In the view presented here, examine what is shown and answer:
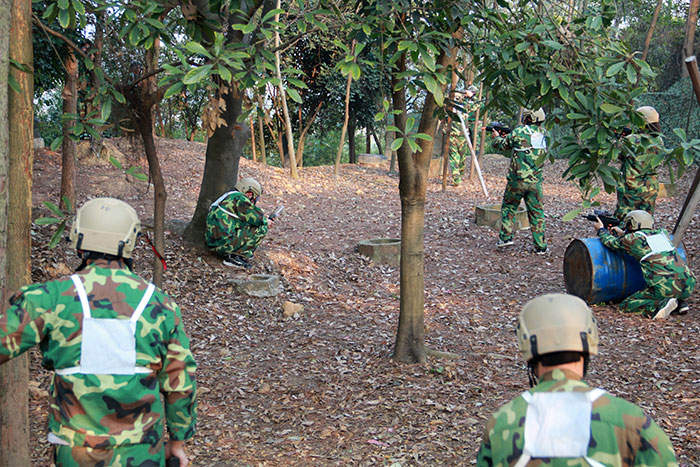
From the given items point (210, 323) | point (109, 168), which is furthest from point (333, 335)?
point (109, 168)

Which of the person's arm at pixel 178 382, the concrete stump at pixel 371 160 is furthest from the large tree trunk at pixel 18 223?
the concrete stump at pixel 371 160

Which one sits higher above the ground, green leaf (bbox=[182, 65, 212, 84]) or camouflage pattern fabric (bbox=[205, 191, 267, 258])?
green leaf (bbox=[182, 65, 212, 84])

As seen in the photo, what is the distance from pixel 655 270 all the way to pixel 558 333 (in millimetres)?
5932

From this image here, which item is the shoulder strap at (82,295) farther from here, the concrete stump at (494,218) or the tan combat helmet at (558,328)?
the concrete stump at (494,218)

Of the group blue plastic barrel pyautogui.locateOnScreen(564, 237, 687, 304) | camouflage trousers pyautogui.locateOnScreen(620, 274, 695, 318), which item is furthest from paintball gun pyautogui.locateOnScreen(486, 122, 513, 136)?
camouflage trousers pyautogui.locateOnScreen(620, 274, 695, 318)

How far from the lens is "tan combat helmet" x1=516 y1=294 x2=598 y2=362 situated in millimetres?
1996

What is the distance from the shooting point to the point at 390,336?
6809 mm

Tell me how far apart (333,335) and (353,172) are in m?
11.2

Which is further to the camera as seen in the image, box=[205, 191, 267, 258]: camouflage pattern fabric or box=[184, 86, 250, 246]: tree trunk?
box=[184, 86, 250, 246]: tree trunk

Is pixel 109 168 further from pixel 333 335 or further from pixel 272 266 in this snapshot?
pixel 333 335

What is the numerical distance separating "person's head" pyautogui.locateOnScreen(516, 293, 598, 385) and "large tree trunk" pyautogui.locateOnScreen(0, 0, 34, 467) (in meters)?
2.62

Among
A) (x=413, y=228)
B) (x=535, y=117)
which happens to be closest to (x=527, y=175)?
(x=535, y=117)

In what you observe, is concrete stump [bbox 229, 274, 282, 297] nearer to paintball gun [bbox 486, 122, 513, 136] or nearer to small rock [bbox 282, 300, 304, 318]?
small rock [bbox 282, 300, 304, 318]

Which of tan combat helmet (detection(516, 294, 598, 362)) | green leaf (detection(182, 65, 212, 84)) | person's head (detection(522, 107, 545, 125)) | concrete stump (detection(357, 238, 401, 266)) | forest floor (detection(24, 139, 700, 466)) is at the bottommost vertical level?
forest floor (detection(24, 139, 700, 466))
